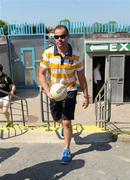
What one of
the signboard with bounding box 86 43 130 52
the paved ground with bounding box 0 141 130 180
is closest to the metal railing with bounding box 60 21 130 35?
the signboard with bounding box 86 43 130 52

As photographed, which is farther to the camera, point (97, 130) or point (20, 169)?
point (97, 130)

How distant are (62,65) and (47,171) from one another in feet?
4.31

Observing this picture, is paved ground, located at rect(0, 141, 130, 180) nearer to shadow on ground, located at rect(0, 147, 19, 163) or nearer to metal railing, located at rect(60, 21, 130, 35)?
shadow on ground, located at rect(0, 147, 19, 163)

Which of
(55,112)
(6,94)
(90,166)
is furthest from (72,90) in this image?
(6,94)

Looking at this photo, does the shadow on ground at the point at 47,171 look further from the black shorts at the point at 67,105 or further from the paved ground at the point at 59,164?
the black shorts at the point at 67,105

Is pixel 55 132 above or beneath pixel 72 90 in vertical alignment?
beneath

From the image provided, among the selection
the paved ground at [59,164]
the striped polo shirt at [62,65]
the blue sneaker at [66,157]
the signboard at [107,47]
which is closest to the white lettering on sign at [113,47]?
the signboard at [107,47]

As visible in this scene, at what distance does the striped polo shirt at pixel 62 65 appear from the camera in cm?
351

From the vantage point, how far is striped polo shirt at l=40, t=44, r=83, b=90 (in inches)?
138

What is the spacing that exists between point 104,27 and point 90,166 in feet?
36.9

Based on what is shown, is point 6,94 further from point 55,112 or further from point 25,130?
point 55,112

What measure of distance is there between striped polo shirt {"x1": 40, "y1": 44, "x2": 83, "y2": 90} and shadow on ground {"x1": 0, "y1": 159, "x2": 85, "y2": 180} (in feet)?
3.22

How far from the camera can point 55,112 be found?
150 inches

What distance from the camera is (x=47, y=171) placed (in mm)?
3488
